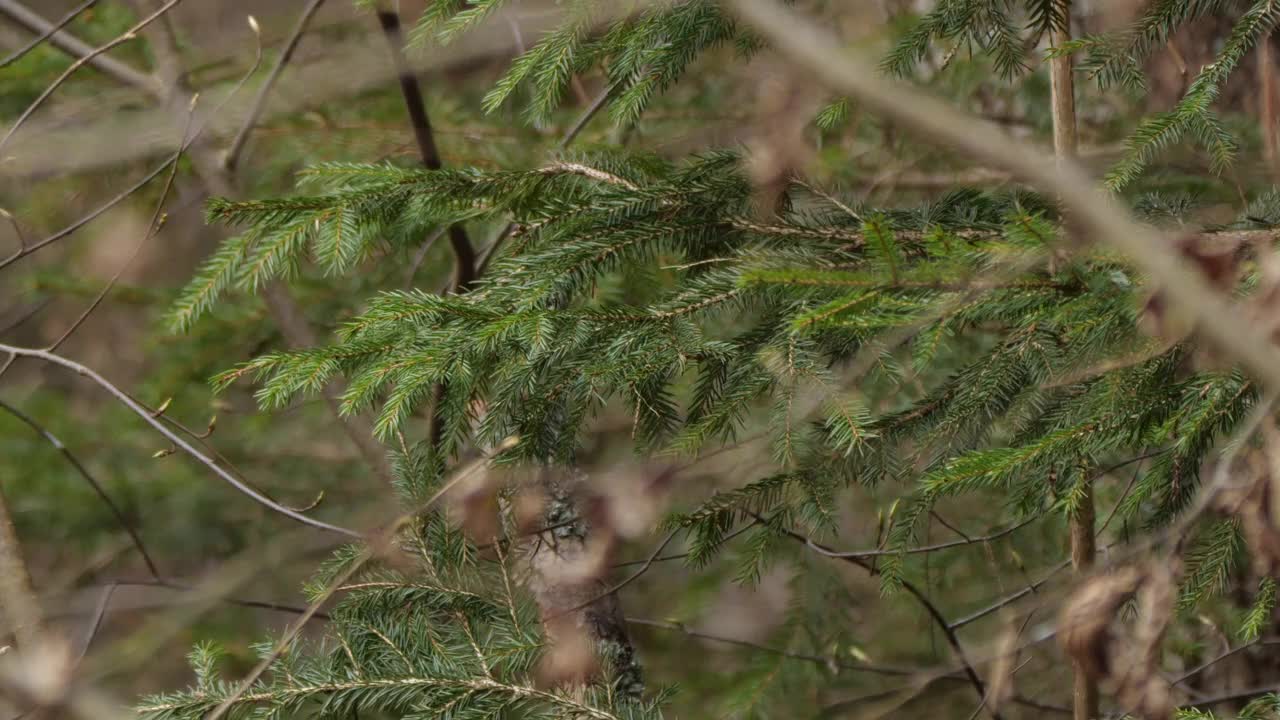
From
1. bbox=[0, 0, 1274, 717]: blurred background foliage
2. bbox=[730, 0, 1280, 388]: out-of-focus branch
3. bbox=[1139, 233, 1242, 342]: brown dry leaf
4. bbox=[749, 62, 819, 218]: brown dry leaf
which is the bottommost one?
bbox=[0, 0, 1274, 717]: blurred background foliage

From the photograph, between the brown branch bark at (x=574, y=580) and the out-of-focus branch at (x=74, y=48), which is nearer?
the brown branch bark at (x=574, y=580)

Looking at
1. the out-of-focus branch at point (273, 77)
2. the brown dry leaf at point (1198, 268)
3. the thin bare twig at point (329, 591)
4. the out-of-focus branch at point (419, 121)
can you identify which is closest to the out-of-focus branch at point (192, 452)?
the thin bare twig at point (329, 591)

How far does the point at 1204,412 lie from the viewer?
152 cm

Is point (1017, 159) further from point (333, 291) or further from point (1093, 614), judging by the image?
point (333, 291)

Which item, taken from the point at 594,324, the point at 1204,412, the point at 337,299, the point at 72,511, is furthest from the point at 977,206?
the point at 72,511

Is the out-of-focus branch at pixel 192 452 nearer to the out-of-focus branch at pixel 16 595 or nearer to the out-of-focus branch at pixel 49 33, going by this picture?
the out-of-focus branch at pixel 16 595

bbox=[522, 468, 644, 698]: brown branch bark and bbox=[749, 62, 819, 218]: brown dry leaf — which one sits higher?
bbox=[749, 62, 819, 218]: brown dry leaf

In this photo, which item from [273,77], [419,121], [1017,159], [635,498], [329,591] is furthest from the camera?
[273,77]

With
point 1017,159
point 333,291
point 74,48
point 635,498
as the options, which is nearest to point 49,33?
point 74,48

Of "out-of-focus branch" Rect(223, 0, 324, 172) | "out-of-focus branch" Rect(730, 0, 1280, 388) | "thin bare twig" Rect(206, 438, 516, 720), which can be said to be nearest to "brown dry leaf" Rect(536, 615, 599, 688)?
"thin bare twig" Rect(206, 438, 516, 720)

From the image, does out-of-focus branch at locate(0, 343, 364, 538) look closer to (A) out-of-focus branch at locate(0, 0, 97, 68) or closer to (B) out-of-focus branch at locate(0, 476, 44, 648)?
(B) out-of-focus branch at locate(0, 476, 44, 648)

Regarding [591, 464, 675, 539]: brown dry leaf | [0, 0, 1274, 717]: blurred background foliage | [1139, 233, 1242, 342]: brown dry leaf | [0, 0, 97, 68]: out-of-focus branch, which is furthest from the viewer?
[0, 0, 1274, 717]: blurred background foliage

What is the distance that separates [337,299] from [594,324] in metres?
2.37

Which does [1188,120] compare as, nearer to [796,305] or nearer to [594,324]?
[796,305]
